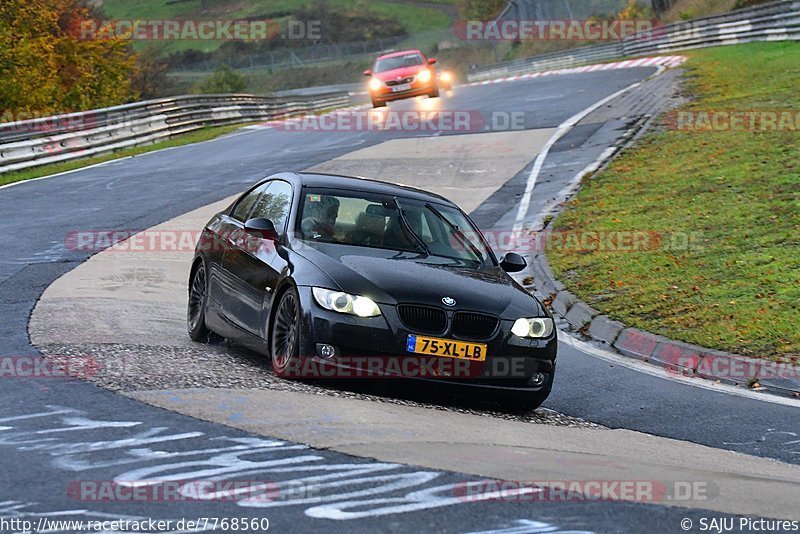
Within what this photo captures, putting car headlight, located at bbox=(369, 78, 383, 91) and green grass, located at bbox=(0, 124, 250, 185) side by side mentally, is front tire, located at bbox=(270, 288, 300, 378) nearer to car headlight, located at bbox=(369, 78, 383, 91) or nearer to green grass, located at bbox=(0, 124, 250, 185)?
green grass, located at bbox=(0, 124, 250, 185)

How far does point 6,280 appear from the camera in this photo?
13.5m

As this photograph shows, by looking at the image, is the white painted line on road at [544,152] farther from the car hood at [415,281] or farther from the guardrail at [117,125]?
the guardrail at [117,125]

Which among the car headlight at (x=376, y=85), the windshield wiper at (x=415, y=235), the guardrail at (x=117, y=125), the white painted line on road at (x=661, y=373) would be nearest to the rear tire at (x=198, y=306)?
the windshield wiper at (x=415, y=235)

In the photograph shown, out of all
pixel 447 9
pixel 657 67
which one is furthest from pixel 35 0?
pixel 447 9

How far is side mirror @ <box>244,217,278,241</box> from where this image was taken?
389 inches

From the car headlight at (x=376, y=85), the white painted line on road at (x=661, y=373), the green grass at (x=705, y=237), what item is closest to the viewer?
the white painted line on road at (x=661, y=373)

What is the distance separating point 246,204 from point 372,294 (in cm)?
281

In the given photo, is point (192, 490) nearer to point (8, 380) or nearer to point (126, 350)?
point (8, 380)

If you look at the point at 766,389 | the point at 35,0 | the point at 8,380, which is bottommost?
the point at 766,389

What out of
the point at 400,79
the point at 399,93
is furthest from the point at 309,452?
the point at 399,93

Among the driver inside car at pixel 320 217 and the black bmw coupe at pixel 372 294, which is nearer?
the black bmw coupe at pixel 372 294

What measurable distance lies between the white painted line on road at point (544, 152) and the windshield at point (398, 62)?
7209 millimetres

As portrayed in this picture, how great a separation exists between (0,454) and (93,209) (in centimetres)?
1427

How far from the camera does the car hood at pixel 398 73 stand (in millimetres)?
41531
